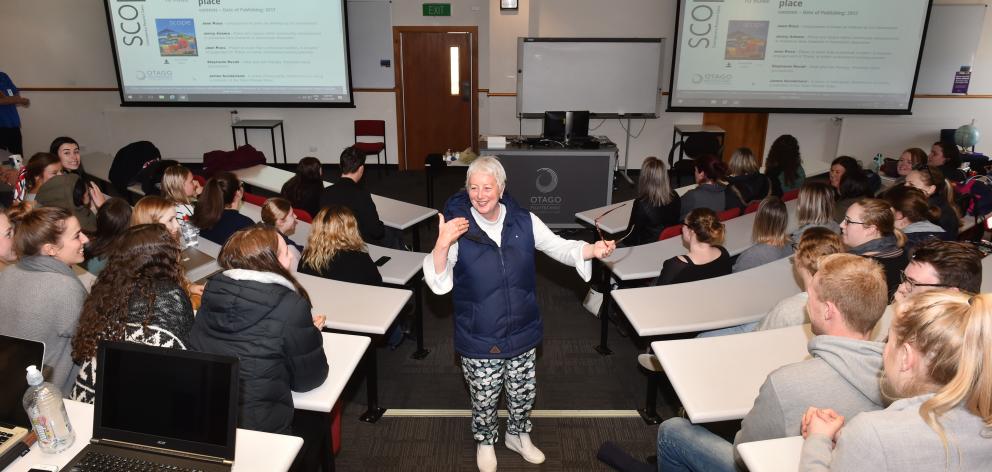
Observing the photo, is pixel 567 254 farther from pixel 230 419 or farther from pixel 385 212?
pixel 385 212

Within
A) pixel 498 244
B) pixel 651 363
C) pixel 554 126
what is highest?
pixel 554 126

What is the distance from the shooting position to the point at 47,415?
178 cm

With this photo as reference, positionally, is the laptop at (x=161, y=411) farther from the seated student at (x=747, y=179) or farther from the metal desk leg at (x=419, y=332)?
the seated student at (x=747, y=179)

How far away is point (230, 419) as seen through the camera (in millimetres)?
1679

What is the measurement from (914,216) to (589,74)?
5209 mm

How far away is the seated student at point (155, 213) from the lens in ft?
9.94

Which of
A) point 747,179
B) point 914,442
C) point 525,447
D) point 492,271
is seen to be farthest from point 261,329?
point 747,179

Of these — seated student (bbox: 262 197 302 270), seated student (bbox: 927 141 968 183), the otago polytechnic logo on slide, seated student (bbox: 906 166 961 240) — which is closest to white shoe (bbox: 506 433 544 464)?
seated student (bbox: 262 197 302 270)

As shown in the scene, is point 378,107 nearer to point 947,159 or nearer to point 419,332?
point 419,332

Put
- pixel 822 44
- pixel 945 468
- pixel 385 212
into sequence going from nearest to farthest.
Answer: pixel 945 468
pixel 385 212
pixel 822 44

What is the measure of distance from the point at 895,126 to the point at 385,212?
7237 millimetres

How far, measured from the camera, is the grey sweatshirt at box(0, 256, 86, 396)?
221 centimetres

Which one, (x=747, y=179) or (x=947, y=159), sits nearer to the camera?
(x=747, y=179)

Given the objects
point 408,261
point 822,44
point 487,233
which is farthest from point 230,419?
point 822,44
